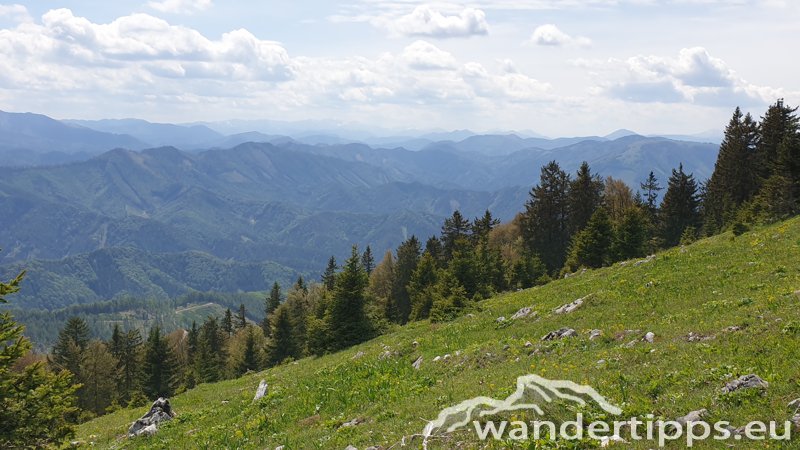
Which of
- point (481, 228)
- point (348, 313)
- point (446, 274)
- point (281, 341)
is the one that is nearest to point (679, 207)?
point (481, 228)

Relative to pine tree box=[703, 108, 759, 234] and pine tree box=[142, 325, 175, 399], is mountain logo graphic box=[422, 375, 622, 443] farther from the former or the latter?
pine tree box=[142, 325, 175, 399]

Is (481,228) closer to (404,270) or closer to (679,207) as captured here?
A: (404,270)

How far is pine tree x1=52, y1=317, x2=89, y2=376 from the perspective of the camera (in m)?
77.4

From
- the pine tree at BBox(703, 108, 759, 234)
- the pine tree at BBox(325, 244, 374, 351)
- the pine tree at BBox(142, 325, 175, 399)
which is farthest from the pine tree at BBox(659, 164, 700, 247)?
the pine tree at BBox(142, 325, 175, 399)

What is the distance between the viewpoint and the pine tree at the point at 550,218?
74875 millimetres

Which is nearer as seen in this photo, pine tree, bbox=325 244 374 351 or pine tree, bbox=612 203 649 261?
pine tree, bbox=325 244 374 351

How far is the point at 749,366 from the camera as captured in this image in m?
12.1

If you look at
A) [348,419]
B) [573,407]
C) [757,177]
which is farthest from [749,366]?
[757,177]

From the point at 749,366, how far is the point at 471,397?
7200 mm

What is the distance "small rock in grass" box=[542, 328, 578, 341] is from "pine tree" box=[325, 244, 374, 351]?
80.8 ft

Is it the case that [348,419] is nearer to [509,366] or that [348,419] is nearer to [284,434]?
[284,434]

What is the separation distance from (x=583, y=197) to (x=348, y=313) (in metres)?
44.8

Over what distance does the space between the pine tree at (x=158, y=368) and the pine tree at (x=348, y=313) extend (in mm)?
39120

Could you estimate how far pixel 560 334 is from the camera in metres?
20.6
